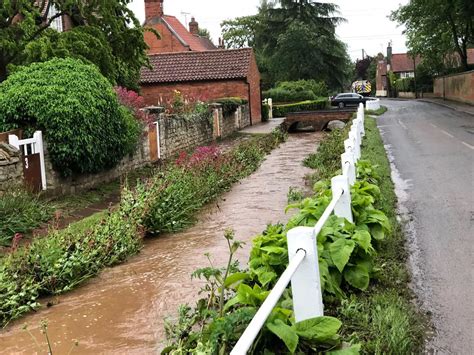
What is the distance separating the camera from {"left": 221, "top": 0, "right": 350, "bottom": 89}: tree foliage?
2121 inches

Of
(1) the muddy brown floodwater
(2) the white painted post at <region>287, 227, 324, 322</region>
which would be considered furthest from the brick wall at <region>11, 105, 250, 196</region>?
(2) the white painted post at <region>287, 227, 324, 322</region>

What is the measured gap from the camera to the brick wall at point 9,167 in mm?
10250

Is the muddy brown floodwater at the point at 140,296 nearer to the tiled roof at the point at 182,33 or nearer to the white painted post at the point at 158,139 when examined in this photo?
the white painted post at the point at 158,139

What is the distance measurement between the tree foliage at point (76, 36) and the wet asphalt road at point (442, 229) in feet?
30.2

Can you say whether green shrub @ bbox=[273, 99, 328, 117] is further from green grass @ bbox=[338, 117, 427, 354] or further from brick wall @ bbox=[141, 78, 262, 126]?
green grass @ bbox=[338, 117, 427, 354]

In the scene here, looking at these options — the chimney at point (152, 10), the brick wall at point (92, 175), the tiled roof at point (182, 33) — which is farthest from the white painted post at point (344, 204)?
the chimney at point (152, 10)

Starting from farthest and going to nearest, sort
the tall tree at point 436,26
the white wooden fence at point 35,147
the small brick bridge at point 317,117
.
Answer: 1. the tall tree at point 436,26
2. the small brick bridge at point 317,117
3. the white wooden fence at point 35,147

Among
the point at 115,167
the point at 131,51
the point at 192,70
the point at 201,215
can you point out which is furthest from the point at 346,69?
the point at 201,215

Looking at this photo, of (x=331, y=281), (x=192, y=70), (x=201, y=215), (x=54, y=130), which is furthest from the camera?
(x=192, y=70)

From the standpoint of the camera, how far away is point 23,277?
20.7ft

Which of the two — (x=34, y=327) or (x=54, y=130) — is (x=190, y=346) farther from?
(x=54, y=130)

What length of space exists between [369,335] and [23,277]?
4055 millimetres

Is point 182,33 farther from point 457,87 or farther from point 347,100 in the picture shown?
point 457,87

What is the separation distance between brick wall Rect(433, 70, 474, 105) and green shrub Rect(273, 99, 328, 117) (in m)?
11.2
